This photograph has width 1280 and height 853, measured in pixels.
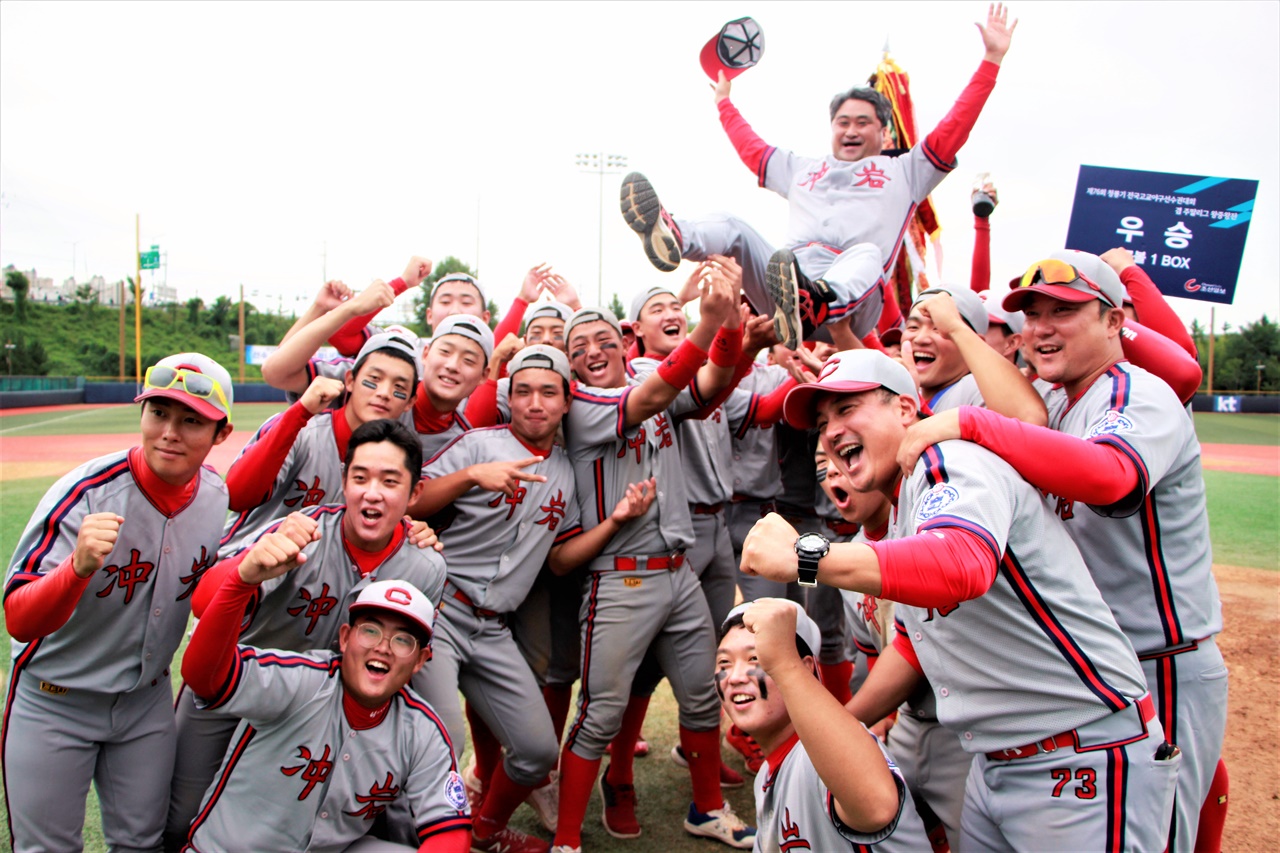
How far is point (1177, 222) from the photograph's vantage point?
4734mm

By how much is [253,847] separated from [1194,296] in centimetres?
533

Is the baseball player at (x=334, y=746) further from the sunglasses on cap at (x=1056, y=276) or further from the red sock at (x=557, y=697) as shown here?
the sunglasses on cap at (x=1056, y=276)

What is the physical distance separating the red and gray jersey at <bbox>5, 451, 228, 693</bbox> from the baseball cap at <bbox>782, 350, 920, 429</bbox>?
7.74ft

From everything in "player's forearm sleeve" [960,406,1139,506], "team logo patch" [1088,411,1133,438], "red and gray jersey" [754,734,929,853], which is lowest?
"red and gray jersey" [754,734,929,853]

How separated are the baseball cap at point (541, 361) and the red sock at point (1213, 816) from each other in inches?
122

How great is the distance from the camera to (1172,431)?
2400mm

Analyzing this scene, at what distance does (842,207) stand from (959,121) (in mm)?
748

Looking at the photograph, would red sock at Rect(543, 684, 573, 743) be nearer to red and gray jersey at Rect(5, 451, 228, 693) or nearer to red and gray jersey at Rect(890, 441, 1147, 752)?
red and gray jersey at Rect(5, 451, 228, 693)

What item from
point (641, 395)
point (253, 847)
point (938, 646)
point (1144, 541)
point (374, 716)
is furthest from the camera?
point (641, 395)

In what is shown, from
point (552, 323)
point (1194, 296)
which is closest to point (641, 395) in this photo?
point (552, 323)

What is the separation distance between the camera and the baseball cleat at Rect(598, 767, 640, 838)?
404cm

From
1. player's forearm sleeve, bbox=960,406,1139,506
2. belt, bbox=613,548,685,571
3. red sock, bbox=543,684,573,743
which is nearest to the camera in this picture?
player's forearm sleeve, bbox=960,406,1139,506

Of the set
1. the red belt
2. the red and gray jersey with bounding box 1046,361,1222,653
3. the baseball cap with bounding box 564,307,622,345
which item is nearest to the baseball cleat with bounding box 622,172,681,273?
the baseball cap with bounding box 564,307,622,345

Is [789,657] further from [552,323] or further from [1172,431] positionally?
[552,323]
